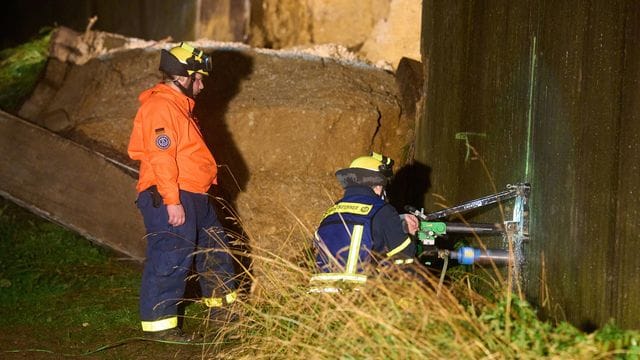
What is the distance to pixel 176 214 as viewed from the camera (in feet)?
20.0

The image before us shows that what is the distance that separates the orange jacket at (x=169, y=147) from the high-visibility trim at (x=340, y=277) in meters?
1.45

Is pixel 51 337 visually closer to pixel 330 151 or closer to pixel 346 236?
pixel 346 236

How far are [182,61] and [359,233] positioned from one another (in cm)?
196

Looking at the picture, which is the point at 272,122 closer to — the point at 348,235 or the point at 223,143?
the point at 223,143

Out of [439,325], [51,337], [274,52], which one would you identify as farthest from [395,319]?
[274,52]

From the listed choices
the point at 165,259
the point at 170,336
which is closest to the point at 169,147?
the point at 165,259

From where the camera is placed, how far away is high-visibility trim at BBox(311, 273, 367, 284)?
4.89m

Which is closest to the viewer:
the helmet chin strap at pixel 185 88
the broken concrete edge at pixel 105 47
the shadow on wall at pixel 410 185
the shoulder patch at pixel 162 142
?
the shoulder patch at pixel 162 142

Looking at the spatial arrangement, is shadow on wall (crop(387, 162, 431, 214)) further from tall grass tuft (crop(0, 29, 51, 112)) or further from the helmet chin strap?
tall grass tuft (crop(0, 29, 51, 112))

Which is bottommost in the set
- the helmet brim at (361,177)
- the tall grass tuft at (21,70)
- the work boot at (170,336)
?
the work boot at (170,336)

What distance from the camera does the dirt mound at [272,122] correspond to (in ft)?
26.7

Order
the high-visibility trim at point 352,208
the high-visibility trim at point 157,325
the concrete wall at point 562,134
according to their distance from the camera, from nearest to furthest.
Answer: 1. the concrete wall at point 562,134
2. the high-visibility trim at point 352,208
3. the high-visibility trim at point 157,325

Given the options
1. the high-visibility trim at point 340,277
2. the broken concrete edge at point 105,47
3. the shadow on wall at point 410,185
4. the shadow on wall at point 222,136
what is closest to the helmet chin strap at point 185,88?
the shadow on wall at point 222,136

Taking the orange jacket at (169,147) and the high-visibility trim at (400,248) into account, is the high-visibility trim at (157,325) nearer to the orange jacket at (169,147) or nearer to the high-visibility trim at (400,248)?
the orange jacket at (169,147)
